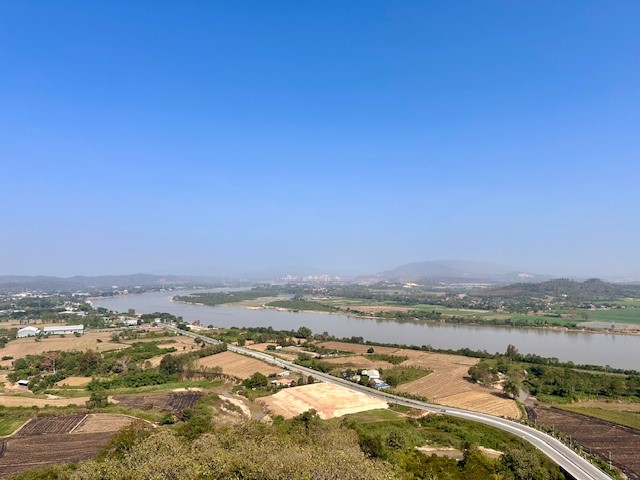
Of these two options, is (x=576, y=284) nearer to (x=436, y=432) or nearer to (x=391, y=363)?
(x=391, y=363)

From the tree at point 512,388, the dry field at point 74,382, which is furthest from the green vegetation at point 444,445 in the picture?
the dry field at point 74,382

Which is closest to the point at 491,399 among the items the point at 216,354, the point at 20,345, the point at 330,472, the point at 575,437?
the point at 575,437

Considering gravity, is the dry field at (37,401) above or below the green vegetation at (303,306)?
above

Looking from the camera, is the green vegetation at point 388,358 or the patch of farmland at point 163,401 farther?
the green vegetation at point 388,358

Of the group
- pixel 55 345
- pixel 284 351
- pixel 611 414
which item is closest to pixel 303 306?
pixel 284 351

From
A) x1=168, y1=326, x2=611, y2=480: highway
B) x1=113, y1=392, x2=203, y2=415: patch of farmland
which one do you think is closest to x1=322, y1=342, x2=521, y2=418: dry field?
x1=168, y1=326, x2=611, y2=480: highway

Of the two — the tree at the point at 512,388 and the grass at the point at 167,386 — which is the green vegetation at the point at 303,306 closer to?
the grass at the point at 167,386
